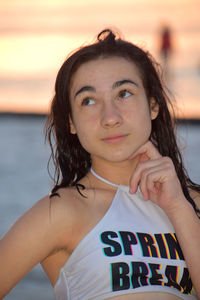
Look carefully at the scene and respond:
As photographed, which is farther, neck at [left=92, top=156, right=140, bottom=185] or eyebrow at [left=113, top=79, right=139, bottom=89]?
neck at [left=92, top=156, right=140, bottom=185]

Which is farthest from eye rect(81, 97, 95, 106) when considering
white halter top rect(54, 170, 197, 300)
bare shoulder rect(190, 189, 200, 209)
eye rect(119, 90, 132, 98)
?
bare shoulder rect(190, 189, 200, 209)

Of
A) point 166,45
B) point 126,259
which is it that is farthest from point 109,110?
point 166,45

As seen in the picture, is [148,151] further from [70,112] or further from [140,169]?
[70,112]

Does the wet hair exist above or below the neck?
above

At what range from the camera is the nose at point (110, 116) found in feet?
6.38

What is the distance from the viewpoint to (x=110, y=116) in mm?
1954

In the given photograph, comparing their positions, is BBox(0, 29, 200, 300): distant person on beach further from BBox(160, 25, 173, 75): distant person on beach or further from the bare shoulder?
BBox(160, 25, 173, 75): distant person on beach

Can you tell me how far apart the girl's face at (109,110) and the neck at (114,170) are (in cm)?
6

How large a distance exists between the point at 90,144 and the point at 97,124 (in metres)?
0.08

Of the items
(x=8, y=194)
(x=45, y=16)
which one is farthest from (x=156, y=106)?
(x=45, y=16)

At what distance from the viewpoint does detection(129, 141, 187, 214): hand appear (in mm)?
1971

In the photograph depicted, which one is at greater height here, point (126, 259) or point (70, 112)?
point (70, 112)

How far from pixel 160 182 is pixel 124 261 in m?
0.32

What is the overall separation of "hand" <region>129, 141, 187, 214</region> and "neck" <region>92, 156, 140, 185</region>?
12 centimetres
